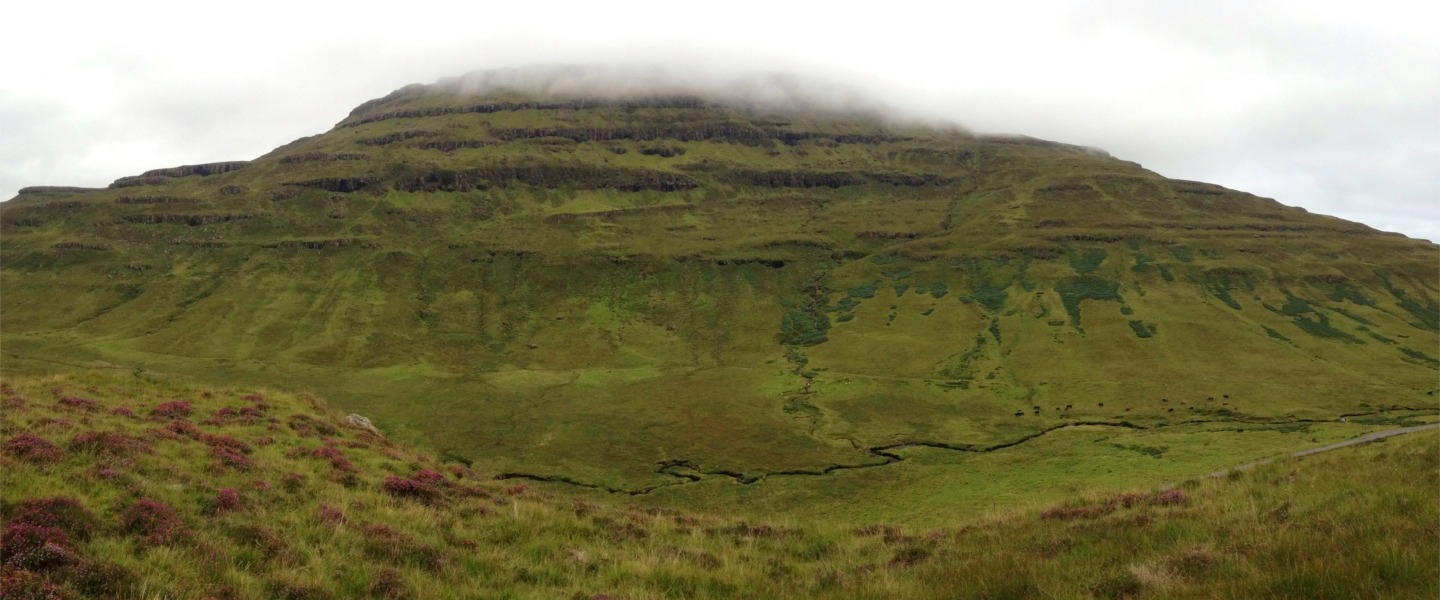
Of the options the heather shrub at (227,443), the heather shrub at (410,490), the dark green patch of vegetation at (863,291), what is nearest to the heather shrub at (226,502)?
the heather shrub at (410,490)

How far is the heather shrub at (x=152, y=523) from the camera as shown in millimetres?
10820

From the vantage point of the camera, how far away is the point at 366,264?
167 m

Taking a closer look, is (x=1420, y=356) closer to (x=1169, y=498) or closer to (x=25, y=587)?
(x=1169, y=498)

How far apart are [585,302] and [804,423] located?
272ft

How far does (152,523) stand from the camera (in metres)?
11.3

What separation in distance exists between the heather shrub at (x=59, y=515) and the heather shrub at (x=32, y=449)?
3149mm

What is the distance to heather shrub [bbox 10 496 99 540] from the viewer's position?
10117 millimetres

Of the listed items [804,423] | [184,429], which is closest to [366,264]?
[804,423]

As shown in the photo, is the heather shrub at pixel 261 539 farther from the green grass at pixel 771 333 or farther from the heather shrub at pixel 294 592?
the heather shrub at pixel 294 592

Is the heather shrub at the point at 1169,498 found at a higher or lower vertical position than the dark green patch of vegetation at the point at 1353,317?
lower

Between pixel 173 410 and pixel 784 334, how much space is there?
117725 millimetres

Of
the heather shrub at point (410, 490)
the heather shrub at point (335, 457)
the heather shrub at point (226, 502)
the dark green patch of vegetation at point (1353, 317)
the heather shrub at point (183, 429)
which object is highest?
the dark green patch of vegetation at point (1353, 317)

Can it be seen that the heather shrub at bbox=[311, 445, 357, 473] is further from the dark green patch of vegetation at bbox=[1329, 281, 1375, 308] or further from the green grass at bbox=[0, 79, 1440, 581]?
the dark green patch of vegetation at bbox=[1329, 281, 1375, 308]

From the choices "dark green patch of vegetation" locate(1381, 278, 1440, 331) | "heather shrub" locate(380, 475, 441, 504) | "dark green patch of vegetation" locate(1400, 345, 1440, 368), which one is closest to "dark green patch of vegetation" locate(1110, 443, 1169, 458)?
"heather shrub" locate(380, 475, 441, 504)
